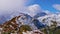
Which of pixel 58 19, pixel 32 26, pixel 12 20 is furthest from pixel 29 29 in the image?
pixel 58 19

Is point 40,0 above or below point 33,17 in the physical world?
above

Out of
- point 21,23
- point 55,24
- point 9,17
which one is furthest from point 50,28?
point 9,17

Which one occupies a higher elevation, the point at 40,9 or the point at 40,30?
the point at 40,9

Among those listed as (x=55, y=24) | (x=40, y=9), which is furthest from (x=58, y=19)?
(x=40, y=9)

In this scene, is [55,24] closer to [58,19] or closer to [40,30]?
[58,19]

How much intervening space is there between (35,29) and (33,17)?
0.32 meters

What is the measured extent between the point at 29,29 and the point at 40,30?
0.29 meters

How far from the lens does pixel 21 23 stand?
13.9ft

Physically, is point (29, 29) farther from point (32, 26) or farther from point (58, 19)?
point (58, 19)

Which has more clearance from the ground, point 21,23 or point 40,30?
point 21,23

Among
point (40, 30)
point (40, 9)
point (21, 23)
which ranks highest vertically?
point (40, 9)

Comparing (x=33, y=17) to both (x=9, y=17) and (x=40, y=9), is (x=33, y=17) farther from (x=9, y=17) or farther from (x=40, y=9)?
(x=9, y=17)

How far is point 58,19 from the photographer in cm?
419

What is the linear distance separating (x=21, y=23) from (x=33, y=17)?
0.36 metres
